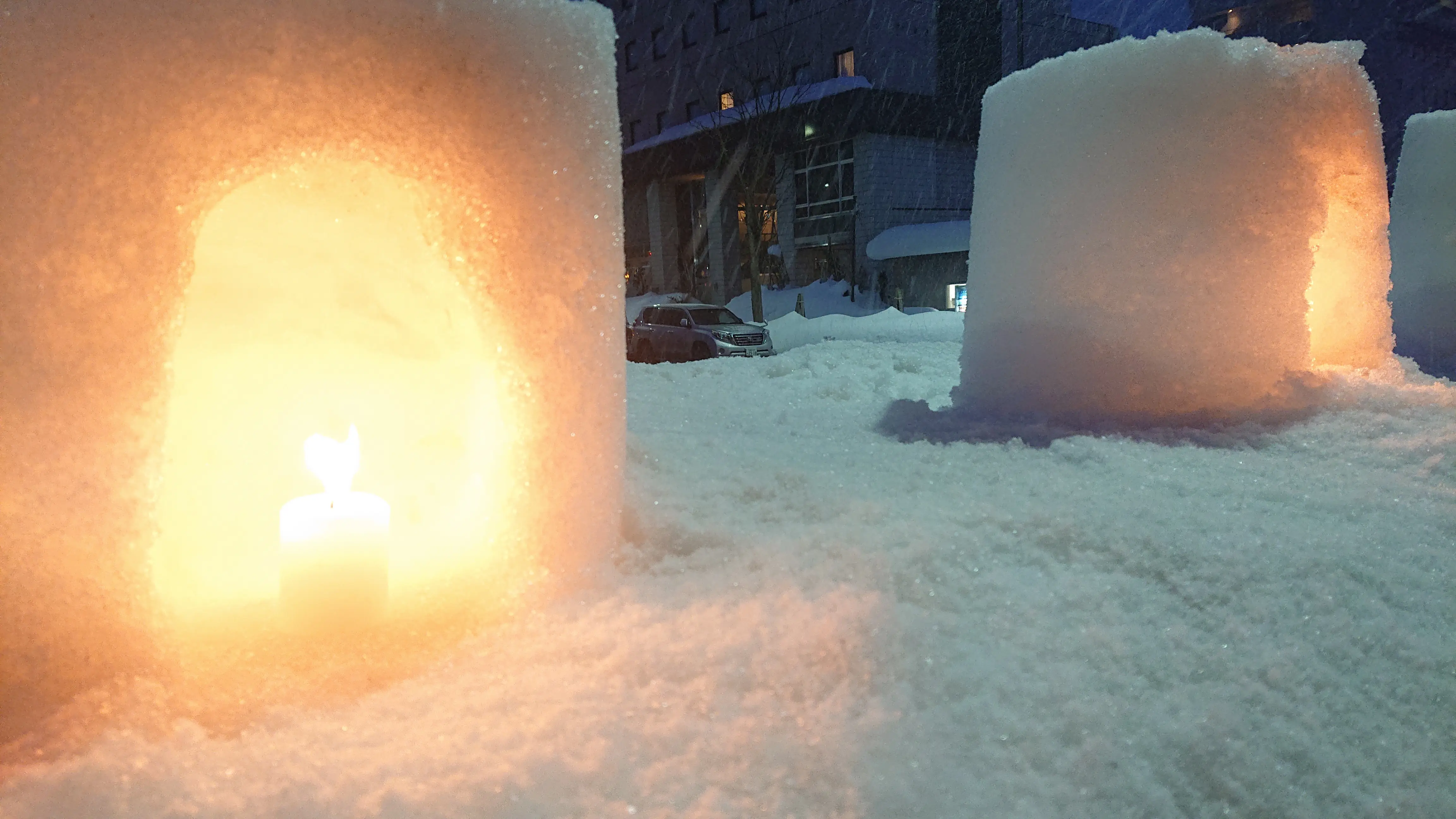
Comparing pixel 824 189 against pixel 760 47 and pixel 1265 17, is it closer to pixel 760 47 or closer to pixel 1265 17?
pixel 760 47

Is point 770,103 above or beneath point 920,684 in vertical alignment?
above

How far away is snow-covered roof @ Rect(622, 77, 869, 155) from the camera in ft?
72.2

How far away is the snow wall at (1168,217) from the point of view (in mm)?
4320

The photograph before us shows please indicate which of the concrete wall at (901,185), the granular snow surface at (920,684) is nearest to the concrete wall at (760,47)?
the concrete wall at (901,185)

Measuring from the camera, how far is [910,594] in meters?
2.24

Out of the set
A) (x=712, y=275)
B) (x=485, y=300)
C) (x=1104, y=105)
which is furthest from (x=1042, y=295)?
(x=712, y=275)

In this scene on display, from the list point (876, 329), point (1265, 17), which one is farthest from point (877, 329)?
point (1265, 17)

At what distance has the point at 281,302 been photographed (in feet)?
Result: 8.94

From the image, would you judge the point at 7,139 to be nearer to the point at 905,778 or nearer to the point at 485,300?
the point at 485,300

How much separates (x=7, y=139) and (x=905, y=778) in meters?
2.29

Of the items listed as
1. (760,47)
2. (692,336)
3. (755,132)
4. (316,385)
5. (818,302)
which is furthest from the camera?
(760,47)

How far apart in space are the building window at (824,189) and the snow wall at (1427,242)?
53.3 feet

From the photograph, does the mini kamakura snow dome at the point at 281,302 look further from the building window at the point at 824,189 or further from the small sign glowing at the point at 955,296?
the building window at the point at 824,189

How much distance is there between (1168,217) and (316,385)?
429 centimetres
